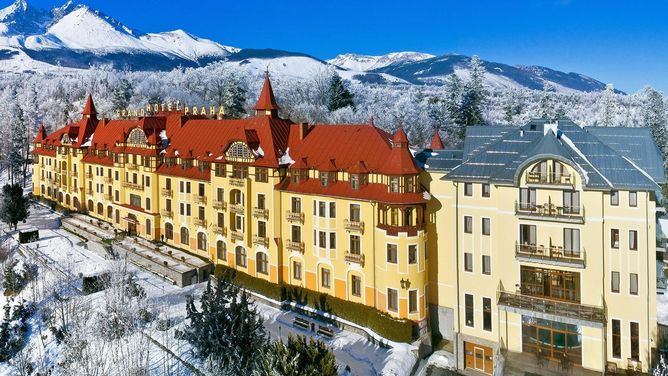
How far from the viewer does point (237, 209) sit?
43906 millimetres

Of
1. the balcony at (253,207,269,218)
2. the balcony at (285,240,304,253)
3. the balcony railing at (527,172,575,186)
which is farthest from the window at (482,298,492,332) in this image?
the balcony at (253,207,269,218)

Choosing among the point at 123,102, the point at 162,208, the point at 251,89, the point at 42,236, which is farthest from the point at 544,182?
the point at 251,89

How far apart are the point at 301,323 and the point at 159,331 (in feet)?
34.5

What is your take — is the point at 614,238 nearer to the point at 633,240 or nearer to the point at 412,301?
the point at 633,240

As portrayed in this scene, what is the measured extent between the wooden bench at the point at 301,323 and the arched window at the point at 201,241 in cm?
1613

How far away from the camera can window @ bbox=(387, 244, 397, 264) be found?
34750mm

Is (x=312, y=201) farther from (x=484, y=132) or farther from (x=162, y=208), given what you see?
Answer: (x=162, y=208)

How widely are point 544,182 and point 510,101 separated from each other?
93514mm

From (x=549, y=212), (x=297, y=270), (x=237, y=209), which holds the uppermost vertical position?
(x=549, y=212)

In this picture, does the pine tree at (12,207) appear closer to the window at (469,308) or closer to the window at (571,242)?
the window at (469,308)

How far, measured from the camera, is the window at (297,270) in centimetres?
4081

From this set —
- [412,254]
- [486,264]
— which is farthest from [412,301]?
[486,264]

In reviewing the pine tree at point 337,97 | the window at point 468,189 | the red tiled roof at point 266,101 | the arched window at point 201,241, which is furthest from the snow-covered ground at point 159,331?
the pine tree at point 337,97

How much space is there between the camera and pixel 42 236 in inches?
2267
